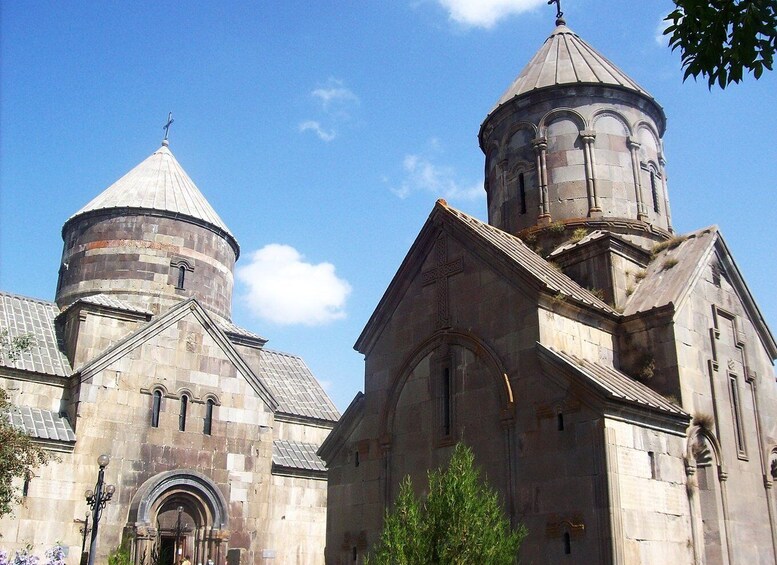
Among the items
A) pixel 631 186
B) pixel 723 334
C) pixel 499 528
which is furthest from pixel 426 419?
pixel 631 186

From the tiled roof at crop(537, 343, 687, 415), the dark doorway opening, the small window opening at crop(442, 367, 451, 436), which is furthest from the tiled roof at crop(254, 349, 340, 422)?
the tiled roof at crop(537, 343, 687, 415)

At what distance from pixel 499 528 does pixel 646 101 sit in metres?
8.48

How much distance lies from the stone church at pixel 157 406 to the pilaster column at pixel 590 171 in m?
7.53

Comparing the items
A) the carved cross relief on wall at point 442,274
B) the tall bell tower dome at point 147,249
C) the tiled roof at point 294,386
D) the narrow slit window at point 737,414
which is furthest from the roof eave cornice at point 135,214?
the narrow slit window at point 737,414

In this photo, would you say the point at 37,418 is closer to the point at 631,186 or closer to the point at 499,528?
the point at 499,528

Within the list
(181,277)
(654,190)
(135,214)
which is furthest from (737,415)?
(135,214)

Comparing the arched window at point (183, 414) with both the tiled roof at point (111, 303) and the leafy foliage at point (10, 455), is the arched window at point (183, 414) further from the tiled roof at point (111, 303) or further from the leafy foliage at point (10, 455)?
the leafy foliage at point (10, 455)

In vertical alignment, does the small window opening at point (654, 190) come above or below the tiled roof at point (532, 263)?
above

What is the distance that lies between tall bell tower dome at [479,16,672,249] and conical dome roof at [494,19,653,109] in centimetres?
2

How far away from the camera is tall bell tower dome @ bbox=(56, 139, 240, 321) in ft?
53.4

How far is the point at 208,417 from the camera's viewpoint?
14.3 meters

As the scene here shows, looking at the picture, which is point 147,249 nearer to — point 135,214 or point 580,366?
point 135,214

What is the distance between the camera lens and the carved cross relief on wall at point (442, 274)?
10008mm

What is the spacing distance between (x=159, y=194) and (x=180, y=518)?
770 cm
